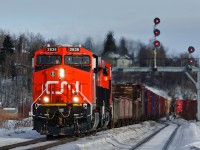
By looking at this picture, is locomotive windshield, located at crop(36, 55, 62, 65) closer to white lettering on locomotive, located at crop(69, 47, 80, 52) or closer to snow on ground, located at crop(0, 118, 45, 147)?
white lettering on locomotive, located at crop(69, 47, 80, 52)

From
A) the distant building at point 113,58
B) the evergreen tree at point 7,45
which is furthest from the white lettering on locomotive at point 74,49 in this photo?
the evergreen tree at point 7,45

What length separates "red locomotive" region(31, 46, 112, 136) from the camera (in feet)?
63.9

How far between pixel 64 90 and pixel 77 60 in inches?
58.1

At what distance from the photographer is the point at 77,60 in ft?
66.5

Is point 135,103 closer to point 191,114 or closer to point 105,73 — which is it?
point 105,73

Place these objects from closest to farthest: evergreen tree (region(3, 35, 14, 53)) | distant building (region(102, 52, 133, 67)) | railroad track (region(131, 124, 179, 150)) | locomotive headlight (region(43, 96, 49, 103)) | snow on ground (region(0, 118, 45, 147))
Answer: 1. railroad track (region(131, 124, 179, 150))
2. snow on ground (region(0, 118, 45, 147))
3. locomotive headlight (region(43, 96, 49, 103))
4. distant building (region(102, 52, 133, 67))
5. evergreen tree (region(3, 35, 14, 53))

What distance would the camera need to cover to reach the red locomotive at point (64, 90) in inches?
767

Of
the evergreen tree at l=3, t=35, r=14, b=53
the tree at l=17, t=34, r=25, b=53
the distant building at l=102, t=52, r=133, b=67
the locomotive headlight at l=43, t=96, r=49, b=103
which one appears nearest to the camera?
the locomotive headlight at l=43, t=96, r=49, b=103

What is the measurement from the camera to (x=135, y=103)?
3972cm

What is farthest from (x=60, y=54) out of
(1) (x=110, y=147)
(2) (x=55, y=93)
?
(1) (x=110, y=147)

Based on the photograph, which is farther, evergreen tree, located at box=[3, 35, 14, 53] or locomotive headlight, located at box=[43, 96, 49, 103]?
evergreen tree, located at box=[3, 35, 14, 53]

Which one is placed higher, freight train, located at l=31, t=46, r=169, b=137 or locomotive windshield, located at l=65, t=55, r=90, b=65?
locomotive windshield, located at l=65, t=55, r=90, b=65

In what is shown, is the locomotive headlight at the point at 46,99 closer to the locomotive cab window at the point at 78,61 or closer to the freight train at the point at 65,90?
the freight train at the point at 65,90

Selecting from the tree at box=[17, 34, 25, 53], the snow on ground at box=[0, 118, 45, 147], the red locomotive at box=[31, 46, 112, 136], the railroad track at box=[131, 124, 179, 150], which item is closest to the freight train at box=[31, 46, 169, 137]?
the red locomotive at box=[31, 46, 112, 136]
